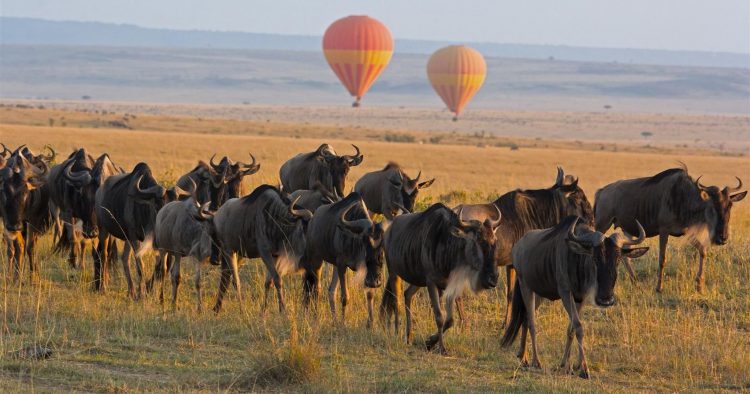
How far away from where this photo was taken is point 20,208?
13375mm

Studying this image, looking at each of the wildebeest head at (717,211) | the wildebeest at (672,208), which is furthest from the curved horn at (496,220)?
the wildebeest head at (717,211)

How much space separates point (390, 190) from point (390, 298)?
15.2 ft

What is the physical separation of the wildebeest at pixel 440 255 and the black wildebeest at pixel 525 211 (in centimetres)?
67

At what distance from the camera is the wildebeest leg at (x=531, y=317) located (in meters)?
9.80

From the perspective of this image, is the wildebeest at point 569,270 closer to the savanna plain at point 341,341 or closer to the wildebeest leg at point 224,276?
the savanna plain at point 341,341

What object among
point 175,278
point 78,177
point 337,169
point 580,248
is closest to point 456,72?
point 337,169

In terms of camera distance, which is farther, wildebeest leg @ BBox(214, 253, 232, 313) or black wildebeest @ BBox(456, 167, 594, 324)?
wildebeest leg @ BBox(214, 253, 232, 313)

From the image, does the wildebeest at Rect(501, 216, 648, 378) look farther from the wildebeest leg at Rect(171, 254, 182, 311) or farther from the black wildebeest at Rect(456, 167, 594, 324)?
the wildebeest leg at Rect(171, 254, 182, 311)

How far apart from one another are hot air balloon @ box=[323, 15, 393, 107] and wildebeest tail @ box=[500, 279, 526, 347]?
239ft

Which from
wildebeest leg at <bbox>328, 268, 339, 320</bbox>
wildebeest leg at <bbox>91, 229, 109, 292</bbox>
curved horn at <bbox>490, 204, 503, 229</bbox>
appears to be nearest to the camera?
curved horn at <bbox>490, 204, 503, 229</bbox>

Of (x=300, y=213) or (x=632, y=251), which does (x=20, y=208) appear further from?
(x=632, y=251)

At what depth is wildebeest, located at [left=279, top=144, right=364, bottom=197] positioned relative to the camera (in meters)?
16.5

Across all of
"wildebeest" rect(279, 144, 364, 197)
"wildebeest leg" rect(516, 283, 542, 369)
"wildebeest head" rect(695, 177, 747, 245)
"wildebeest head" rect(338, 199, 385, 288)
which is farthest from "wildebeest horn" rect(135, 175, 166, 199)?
"wildebeest head" rect(695, 177, 747, 245)

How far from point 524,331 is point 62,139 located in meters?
36.8
